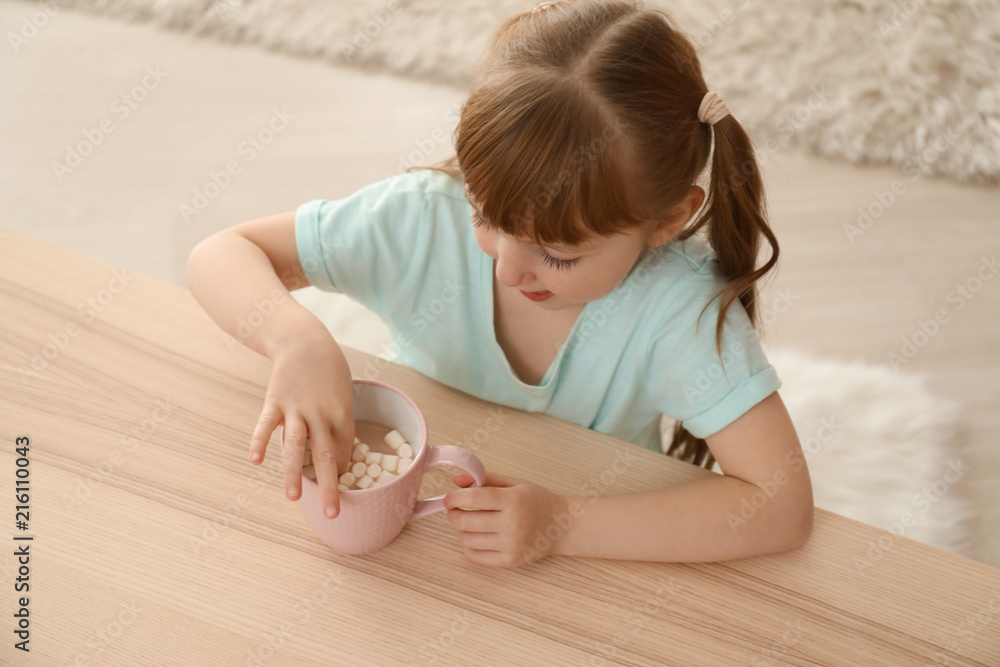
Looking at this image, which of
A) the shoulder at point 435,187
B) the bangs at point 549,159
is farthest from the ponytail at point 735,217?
the shoulder at point 435,187

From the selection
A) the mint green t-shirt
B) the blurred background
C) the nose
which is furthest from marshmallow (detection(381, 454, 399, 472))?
the blurred background

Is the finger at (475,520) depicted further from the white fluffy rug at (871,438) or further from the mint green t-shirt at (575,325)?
the white fluffy rug at (871,438)

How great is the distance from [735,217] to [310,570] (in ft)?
1.65

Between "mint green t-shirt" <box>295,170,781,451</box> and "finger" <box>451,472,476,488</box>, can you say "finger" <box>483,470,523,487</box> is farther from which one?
"mint green t-shirt" <box>295,170,781,451</box>

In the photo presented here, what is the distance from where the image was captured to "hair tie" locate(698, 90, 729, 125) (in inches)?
26.3

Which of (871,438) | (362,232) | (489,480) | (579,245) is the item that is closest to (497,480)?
(489,480)

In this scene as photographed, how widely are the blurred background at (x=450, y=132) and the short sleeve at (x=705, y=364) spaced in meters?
0.80

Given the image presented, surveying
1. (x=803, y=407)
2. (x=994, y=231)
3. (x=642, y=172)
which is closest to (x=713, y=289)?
(x=642, y=172)

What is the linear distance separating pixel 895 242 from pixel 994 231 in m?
0.25

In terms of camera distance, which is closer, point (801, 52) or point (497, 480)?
point (497, 480)

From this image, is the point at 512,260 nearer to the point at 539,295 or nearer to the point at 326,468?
the point at 539,295

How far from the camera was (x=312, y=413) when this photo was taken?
A: 63 centimetres

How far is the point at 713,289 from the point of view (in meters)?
0.81

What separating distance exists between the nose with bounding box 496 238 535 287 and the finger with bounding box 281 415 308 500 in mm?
212
